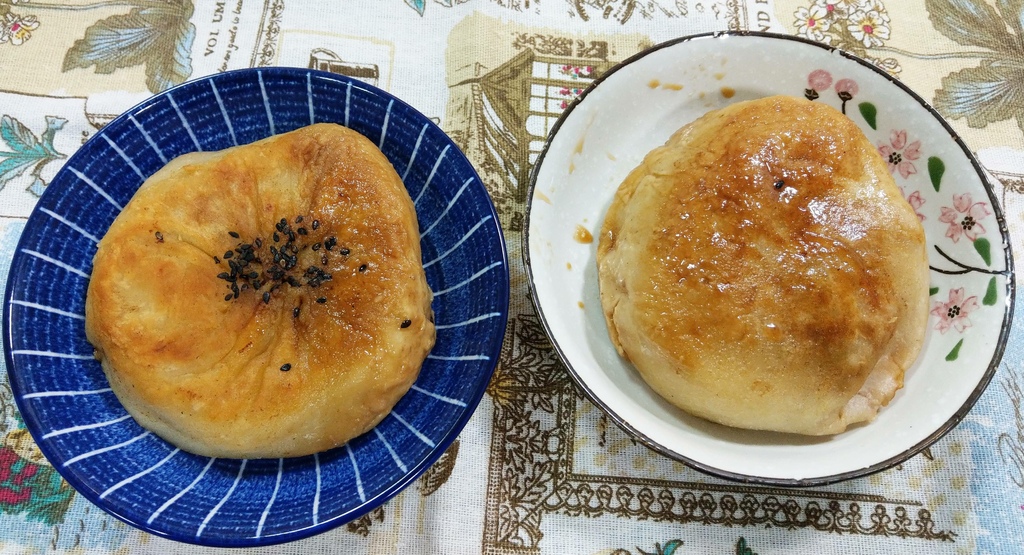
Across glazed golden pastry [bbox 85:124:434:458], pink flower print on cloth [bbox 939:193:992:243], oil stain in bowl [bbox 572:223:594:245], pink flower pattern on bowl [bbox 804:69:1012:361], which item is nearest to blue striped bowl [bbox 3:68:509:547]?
glazed golden pastry [bbox 85:124:434:458]

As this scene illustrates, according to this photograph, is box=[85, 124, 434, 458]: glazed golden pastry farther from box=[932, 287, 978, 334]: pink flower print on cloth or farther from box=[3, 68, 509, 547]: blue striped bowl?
box=[932, 287, 978, 334]: pink flower print on cloth

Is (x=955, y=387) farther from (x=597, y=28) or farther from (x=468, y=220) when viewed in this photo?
(x=597, y=28)

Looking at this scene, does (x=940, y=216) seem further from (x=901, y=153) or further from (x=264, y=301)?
(x=264, y=301)

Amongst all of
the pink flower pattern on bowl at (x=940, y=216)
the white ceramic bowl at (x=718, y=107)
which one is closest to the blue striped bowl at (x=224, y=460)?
the white ceramic bowl at (x=718, y=107)

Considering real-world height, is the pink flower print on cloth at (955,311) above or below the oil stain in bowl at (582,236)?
below

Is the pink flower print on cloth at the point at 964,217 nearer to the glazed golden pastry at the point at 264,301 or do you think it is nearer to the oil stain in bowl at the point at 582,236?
the oil stain in bowl at the point at 582,236

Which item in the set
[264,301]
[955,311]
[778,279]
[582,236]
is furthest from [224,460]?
[955,311]
